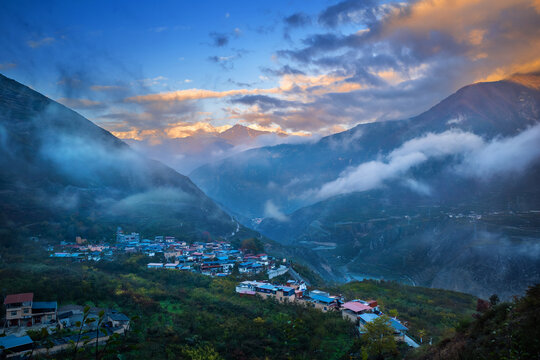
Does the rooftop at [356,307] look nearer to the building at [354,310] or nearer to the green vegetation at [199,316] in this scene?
the building at [354,310]

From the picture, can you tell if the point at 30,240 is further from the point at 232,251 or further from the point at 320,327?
the point at 320,327

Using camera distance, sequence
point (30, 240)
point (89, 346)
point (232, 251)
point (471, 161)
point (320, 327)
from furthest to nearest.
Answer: point (471, 161) < point (232, 251) < point (30, 240) < point (320, 327) < point (89, 346)

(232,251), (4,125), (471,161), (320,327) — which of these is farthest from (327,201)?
(320,327)

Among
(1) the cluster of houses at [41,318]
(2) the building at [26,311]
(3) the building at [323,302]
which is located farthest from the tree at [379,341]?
(2) the building at [26,311]

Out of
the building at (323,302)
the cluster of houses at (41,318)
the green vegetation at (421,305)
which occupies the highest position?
the cluster of houses at (41,318)

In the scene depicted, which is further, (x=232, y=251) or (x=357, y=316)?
(x=232, y=251)

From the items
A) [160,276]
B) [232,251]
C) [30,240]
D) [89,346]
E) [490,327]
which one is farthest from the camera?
[232,251]

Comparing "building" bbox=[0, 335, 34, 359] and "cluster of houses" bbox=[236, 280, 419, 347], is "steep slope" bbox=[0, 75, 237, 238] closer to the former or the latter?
"cluster of houses" bbox=[236, 280, 419, 347]
